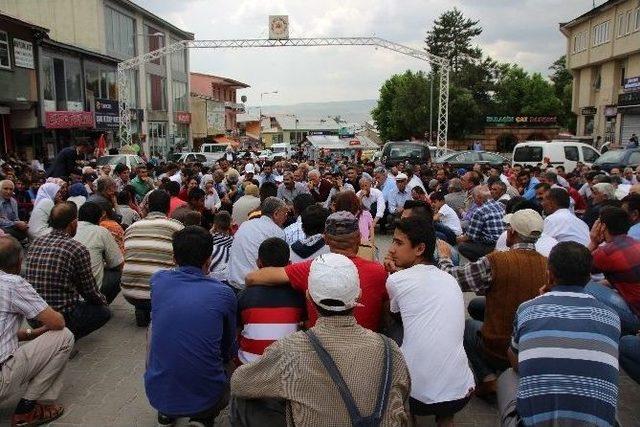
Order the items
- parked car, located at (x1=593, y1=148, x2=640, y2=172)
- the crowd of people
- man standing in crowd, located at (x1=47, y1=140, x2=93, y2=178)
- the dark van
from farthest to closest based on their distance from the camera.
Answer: the dark van → parked car, located at (x1=593, y1=148, x2=640, y2=172) → man standing in crowd, located at (x1=47, y1=140, x2=93, y2=178) → the crowd of people

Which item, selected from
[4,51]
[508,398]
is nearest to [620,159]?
[508,398]

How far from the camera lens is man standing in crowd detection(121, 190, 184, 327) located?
577 cm

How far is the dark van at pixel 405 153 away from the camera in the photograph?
20953mm

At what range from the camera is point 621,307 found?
14.8ft

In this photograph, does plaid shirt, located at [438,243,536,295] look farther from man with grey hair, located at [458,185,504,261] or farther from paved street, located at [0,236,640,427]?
man with grey hair, located at [458,185,504,261]

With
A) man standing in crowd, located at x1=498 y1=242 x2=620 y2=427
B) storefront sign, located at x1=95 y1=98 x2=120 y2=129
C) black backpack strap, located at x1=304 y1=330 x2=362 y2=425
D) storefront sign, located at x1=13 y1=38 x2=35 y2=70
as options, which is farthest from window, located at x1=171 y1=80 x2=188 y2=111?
black backpack strap, located at x1=304 y1=330 x2=362 y2=425

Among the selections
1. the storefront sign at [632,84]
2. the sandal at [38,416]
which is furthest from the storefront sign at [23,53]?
the storefront sign at [632,84]

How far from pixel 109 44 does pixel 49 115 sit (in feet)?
36.7

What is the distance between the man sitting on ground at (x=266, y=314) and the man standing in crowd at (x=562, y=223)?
387cm

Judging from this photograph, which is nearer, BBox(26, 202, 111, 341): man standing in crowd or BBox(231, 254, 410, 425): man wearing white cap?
BBox(231, 254, 410, 425): man wearing white cap

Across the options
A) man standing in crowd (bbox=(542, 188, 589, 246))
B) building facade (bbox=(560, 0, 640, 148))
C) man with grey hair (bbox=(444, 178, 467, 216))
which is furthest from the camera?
building facade (bbox=(560, 0, 640, 148))

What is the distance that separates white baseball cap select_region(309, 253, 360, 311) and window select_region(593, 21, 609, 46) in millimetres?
38431

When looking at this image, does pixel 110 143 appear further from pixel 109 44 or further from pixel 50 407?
pixel 50 407

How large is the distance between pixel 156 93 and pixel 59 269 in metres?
37.1
